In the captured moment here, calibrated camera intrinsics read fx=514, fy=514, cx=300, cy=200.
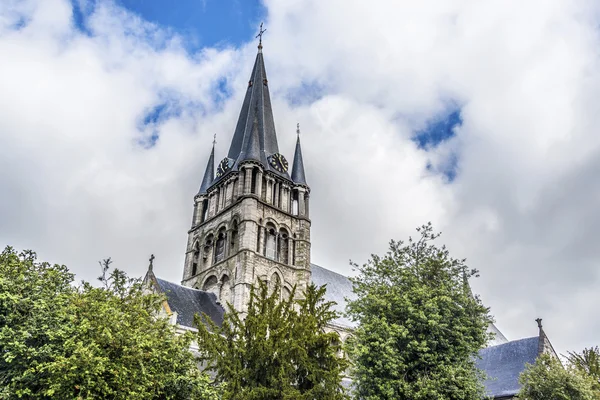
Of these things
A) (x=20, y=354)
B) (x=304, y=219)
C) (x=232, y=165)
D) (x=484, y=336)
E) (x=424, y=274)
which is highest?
(x=232, y=165)

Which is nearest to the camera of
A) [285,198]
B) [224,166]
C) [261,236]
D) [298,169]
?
[261,236]

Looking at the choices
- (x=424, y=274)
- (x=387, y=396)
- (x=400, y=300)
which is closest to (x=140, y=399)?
(x=387, y=396)

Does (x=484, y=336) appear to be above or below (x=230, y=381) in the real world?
above

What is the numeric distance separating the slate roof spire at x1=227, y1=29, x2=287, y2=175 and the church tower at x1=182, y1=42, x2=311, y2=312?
105 mm

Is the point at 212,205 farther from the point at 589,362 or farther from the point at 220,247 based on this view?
the point at 589,362

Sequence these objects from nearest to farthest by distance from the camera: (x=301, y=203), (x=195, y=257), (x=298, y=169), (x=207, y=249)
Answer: (x=207, y=249), (x=195, y=257), (x=301, y=203), (x=298, y=169)

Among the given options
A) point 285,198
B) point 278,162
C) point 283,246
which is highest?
point 278,162

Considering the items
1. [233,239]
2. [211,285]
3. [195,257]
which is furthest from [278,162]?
[211,285]

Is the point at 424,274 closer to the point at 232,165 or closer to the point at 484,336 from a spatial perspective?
the point at 484,336

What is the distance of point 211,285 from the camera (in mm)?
37688

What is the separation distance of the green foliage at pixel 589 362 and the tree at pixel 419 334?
11368 mm

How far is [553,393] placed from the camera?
25188 millimetres

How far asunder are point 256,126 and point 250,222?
982 centimetres

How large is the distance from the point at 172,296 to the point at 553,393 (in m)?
22.1
